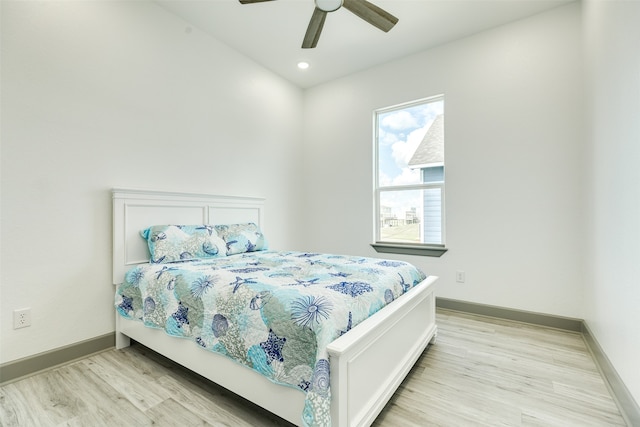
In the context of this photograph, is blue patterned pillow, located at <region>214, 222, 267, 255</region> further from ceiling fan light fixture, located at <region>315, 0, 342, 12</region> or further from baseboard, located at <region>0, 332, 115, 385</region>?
ceiling fan light fixture, located at <region>315, 0, 342, 12</region>

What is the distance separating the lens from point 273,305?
1379mm

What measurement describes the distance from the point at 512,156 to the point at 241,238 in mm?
2718

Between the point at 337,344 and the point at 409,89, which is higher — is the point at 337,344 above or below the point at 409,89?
below

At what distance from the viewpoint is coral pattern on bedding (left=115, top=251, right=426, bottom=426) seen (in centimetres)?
123

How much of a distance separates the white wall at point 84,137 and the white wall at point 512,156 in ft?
7.34

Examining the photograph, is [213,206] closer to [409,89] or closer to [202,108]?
[202,108]

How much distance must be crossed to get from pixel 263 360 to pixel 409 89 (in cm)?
325

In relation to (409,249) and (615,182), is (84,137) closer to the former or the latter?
(409,249)

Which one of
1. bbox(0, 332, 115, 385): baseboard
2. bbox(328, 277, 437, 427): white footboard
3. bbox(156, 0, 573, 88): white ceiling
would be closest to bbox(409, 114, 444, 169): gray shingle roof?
bbox(156, 0, 573, 88): white ceiling

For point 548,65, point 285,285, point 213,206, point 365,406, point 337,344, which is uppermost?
point 548,65

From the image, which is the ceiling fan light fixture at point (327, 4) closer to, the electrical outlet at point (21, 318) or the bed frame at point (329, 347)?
the bed frame at point (329, 347)

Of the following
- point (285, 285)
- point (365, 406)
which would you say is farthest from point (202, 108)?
point (365, 406)

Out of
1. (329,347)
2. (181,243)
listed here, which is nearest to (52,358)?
(181,243)

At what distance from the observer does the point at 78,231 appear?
2.17 m
